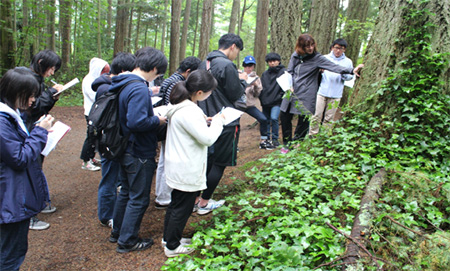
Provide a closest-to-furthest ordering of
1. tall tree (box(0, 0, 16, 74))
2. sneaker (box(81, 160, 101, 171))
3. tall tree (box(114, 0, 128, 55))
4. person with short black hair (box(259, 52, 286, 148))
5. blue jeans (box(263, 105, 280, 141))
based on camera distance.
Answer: sneaker (box(81, 160, 101, 171)) < person with short black hair (box(259, 52, 286, 148)) < blue jeans (box(263, 105, 280, 141)) < tall tree (box(0, 0, 16, 74)) < tall tree (box(114, 0, 128, 55))

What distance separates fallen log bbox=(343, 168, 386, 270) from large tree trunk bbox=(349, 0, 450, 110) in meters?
1.43

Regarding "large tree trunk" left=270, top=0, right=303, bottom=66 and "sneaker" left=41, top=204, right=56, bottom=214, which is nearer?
"sneaker" left=41, top=204, right=56, bottom=214

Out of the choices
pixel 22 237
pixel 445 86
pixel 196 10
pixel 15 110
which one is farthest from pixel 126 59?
pixel 196 10

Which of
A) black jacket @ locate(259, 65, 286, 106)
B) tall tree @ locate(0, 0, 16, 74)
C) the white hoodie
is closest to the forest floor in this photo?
black jacket @ locate(259, 65, 286, 106)

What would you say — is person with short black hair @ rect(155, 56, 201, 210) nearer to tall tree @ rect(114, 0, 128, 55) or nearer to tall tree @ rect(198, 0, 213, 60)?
tall tree @ rect(198, 0, 213, 60)

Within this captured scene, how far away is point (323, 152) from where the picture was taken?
13.4ft

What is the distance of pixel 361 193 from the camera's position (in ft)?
10.2

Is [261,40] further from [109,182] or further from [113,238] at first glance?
[113,238]

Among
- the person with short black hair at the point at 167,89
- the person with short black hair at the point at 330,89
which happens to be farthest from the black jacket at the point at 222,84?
the person with short black hair at the point at 330,89

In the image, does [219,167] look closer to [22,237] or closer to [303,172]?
[303,172]

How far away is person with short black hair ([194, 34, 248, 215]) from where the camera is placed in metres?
3.69

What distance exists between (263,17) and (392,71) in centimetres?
901

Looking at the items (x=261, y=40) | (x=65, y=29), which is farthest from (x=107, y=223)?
(x=65, y=29)

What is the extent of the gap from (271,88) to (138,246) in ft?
14.8
